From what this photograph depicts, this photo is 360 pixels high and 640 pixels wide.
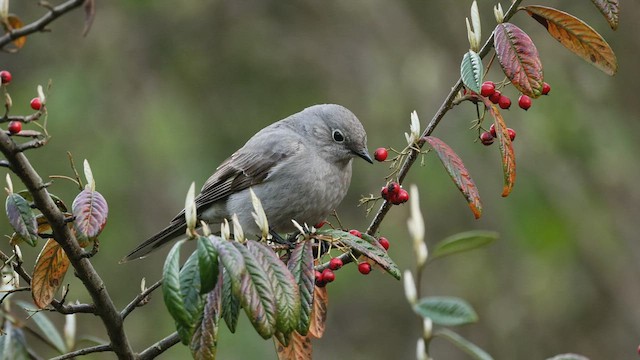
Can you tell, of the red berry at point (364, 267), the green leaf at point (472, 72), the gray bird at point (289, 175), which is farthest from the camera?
the gray bird at point (289, 175)

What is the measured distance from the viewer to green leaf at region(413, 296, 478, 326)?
7.46 ft

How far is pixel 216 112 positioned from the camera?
878cm

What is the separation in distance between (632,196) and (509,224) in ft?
3.47

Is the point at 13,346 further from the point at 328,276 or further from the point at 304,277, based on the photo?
the point at 328,276

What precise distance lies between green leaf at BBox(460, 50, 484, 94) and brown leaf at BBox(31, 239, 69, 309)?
55.1 inches

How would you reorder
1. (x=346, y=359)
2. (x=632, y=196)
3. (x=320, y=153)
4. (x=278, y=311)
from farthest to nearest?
1. (x=346, y=359)
2. (x=632, y=196)
3. (x=320, y=153)
4. (x=278, y=311)

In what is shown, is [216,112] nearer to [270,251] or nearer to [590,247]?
[590,247]

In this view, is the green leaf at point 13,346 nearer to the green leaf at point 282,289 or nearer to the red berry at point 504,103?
the green leaf at point 282,289

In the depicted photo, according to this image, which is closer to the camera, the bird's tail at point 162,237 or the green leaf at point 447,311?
the green leaf at point 447,311

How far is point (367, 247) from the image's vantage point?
271 cm

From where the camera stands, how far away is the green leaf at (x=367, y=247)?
2641 millimetres

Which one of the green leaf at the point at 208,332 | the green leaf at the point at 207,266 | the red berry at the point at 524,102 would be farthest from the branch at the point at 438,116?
the green leaf at the point at 207,266

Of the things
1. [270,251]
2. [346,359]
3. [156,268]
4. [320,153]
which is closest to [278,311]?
[270,251]

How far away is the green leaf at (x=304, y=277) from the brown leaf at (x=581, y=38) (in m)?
1.07
